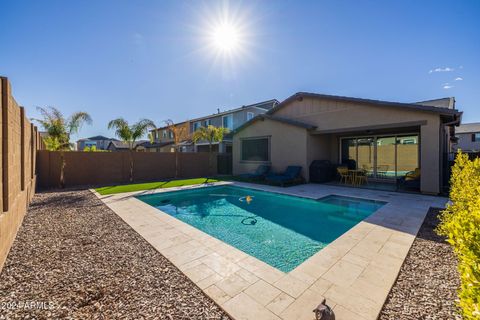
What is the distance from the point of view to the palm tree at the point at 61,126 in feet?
38.6

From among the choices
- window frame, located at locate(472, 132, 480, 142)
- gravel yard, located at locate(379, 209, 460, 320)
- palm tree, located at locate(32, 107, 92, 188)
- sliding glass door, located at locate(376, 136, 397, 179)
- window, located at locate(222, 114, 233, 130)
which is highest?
window, located at locate(222, 114, 233, 130)

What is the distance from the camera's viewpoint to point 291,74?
1450 cm

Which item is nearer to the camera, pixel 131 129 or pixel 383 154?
pixel 383 154

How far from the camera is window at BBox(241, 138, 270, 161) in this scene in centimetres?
1554

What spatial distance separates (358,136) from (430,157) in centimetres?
486

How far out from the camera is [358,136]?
Answer: 1391cm

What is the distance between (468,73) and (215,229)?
1661 cm

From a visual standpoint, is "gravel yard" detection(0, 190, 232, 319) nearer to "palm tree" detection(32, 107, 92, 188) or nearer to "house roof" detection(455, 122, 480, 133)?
"palm tree" detection(32, 107, 92, 188)

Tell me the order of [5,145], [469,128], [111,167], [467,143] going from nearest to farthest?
[5,145], [111,167], [467,143], [469,128]

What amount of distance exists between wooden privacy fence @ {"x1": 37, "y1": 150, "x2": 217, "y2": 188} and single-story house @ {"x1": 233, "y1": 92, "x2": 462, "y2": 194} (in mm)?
4717

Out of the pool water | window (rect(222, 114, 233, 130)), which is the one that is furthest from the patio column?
window (rect(222, 114, 233, 130))

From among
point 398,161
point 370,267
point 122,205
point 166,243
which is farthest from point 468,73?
point 122,205

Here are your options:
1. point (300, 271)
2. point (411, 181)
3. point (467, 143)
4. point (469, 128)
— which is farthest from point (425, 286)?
point (469, 128)

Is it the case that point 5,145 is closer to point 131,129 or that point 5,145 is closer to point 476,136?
point 131,129
